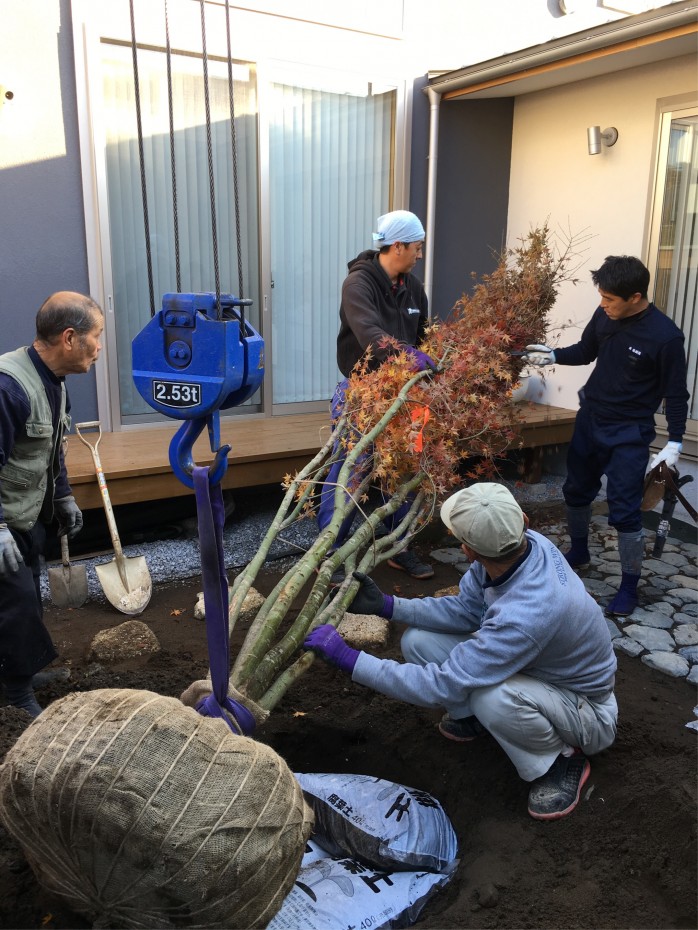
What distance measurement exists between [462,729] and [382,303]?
8.39 feet

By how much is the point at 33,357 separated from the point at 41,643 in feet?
3.98

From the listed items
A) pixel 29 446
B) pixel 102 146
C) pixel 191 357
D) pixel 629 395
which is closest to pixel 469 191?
pixel 102 146

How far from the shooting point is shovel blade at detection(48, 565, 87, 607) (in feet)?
14.2

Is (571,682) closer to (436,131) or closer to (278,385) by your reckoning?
(278,385)

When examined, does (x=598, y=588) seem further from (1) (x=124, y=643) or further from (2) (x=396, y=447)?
(1) (x=124, y=643)

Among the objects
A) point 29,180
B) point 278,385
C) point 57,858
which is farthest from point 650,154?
point 57,858

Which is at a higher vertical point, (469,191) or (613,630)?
(469,191)

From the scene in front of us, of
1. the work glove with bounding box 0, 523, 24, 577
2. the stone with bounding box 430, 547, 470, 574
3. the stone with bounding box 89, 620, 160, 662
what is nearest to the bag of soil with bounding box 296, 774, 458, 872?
the work glove with bounding box 0, 523, 24, 577

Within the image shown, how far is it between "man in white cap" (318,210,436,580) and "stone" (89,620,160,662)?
3.64 ft

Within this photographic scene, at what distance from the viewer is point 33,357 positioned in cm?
309

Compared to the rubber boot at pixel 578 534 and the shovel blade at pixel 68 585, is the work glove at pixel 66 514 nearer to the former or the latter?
the shovel blade at pixel 68 585

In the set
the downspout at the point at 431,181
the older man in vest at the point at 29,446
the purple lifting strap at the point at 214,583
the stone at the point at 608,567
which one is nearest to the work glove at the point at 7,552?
the older man in vest at the point at 29,446

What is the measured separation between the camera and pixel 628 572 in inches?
171

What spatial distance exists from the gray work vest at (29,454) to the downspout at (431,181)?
4688 mm
